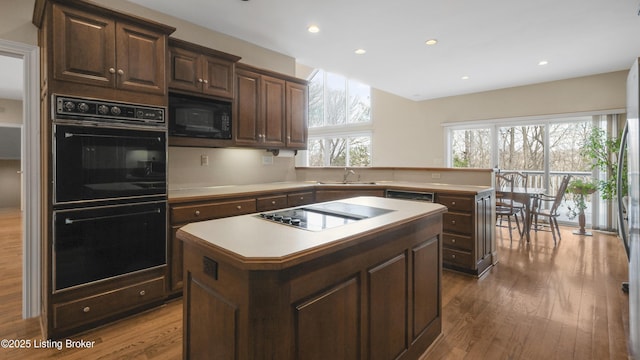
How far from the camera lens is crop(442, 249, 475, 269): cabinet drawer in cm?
314

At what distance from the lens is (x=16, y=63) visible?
4.33 metres

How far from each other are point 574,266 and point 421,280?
9.24 feet

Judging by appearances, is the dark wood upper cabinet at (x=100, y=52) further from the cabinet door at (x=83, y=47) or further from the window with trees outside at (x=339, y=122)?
the window with trees outside at (x=339, y=122)

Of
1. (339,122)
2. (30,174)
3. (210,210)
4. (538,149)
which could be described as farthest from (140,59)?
(538,149)

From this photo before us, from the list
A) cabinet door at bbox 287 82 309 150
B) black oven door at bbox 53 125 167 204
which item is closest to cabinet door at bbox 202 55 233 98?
black oven door at bbox 53 125 167 204

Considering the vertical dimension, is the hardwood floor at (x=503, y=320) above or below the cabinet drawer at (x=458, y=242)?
below

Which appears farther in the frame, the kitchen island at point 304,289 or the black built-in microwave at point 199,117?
the black built-in microwave at point 199,117

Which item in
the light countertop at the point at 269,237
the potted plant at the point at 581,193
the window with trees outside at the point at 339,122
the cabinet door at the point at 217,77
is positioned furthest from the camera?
the window with trees outside at the point at 339,122

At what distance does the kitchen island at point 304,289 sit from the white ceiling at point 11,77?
426cm

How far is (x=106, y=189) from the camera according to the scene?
211 cm

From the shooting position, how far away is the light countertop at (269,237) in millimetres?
990

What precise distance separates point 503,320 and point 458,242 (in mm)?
1005

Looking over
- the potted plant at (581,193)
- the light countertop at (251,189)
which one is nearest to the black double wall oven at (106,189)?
the light countertop at (251,189)

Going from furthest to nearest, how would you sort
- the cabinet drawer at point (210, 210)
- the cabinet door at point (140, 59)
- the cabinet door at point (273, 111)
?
the cabinet door at point (273, 111)
the cabinet drawer at point (210, 210)
the cabinet door at point (140, 59)
